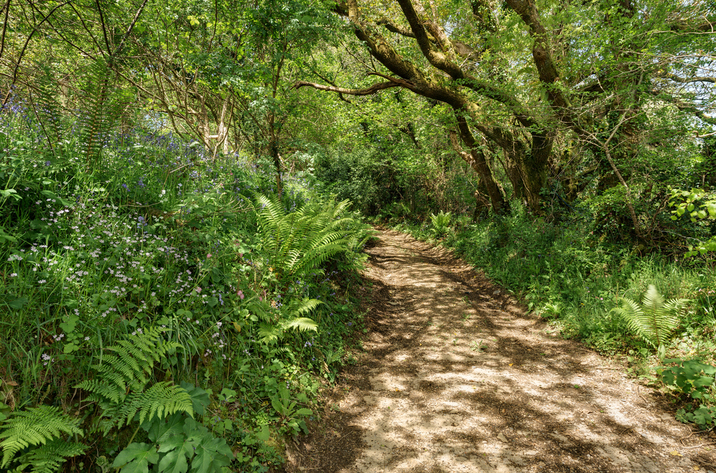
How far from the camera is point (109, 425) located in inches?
75.0

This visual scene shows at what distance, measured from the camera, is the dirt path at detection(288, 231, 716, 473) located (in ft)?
9.09

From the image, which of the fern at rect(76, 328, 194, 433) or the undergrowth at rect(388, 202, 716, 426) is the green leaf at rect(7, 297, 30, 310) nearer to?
the fern at rect(76, 328, 194, 433)

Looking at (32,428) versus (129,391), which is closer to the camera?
(32,428)

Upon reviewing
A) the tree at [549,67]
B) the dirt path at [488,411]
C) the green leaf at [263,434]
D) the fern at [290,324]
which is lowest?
the dirt path at [488,411]

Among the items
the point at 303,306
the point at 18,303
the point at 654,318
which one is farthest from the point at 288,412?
the point at 654,318

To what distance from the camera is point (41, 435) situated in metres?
1.66

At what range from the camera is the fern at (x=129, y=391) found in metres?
1.96

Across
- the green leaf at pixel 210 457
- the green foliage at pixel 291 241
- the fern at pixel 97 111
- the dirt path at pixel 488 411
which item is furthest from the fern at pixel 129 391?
the fern at pixel 97 111

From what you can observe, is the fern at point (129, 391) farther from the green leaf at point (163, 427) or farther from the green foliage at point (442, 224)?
the green foliage at point (442, 224)

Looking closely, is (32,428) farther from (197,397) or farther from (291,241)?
(291,241)

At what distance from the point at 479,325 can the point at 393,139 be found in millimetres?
10437

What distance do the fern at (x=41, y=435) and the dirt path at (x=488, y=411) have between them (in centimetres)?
152

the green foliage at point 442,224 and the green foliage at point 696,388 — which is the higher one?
the green foliage at point 442,224

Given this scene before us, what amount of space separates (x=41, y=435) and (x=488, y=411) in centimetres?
336
